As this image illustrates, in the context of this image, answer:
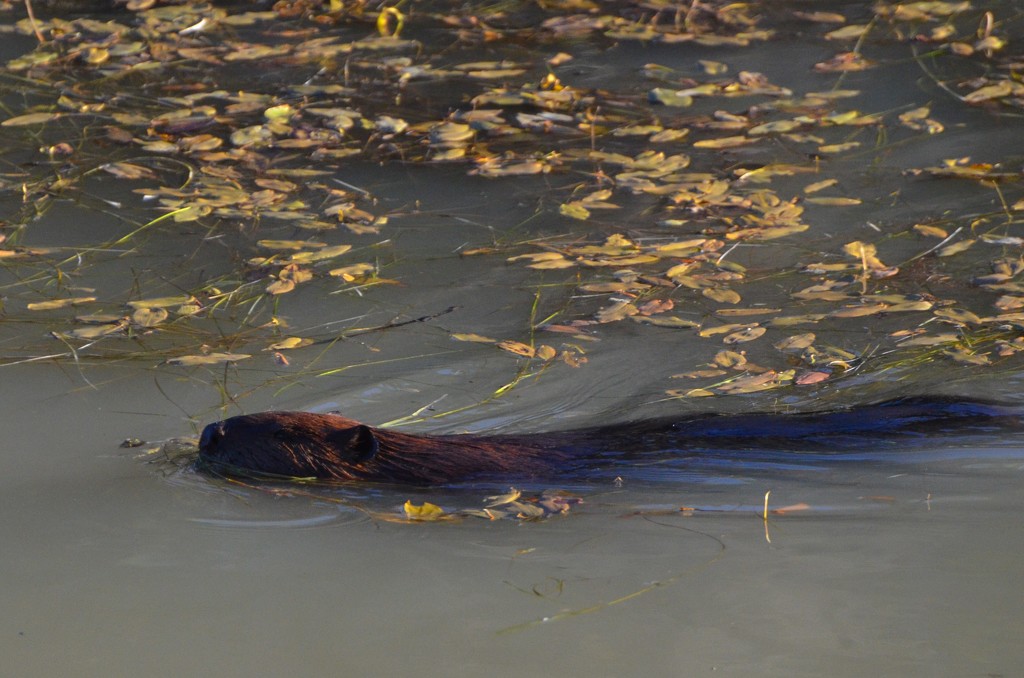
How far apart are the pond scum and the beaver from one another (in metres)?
0.43

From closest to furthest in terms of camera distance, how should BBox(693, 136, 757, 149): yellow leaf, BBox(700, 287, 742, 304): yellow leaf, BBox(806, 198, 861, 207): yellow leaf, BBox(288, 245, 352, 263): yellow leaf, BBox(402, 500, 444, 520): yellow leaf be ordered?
BBox(402, 500, 444, 520): yellow leaf → BBox(700, 287, 742, 304): yellow leaf → BBox(288, 245, 352, 263): yellow leaf → BBox(806, 198, 861, 207): yellow leaf → BBox(693, 136, 757, 149): yellow leaf

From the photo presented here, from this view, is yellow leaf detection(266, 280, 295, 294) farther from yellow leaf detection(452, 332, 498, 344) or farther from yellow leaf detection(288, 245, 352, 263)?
yellow leaf detection(452, 332, 498, 344)

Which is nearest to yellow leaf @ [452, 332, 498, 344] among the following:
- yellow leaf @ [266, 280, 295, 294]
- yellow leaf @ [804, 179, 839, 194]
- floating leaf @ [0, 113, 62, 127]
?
yellow leaf @ [266, 280, 295, 294]

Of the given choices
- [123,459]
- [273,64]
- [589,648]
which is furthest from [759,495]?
[273,64]

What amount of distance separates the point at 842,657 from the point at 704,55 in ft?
17.9

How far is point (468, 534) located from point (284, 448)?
2.93 ft

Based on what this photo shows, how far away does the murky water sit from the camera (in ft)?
10.3

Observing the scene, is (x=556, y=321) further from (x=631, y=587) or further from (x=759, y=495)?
(x=631, y=587)

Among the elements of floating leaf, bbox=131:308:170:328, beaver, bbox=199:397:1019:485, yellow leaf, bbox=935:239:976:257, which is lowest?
beaver, bbox=199:397:1019:485

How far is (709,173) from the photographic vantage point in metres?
6.50

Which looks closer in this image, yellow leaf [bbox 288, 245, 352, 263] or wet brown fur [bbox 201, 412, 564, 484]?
wet brown fur [bbox 201, 412, 564, 484]

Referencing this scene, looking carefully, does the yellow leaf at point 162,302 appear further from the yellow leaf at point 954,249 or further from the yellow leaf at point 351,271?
the yellow leaf at point 954,249

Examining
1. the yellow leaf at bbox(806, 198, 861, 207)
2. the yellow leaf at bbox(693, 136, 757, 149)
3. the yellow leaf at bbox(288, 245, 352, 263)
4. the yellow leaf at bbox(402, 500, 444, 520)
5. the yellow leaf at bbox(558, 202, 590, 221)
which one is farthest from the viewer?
the yellow leaf at bbox(693, 136, 757, 149)

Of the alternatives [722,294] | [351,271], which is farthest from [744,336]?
[351,271]
